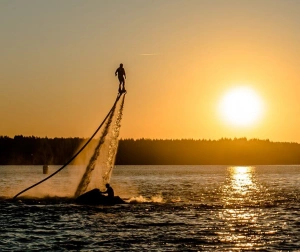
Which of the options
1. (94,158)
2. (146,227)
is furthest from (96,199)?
(146,227)

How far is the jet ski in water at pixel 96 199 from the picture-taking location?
61031 millimetres

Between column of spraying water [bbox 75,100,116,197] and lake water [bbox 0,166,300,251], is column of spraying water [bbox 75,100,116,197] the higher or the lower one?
the higher one

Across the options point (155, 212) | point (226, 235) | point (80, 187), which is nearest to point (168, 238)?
point (226, 235)

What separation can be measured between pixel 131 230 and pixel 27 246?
9.12m

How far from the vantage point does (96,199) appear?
6106 cm

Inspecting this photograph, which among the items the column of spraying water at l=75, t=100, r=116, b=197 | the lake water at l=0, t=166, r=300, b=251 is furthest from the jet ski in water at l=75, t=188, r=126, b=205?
the column of spraying water at l=75, t=100, r=116, b=197

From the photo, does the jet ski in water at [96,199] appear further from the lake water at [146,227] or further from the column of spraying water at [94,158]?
the column of spraying water at [94,158]

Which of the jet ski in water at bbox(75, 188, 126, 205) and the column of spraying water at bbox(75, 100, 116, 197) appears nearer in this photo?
the column of spraying water at bbox(75, 100, 116, 197)

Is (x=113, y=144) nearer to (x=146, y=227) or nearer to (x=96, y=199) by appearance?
(x=96, y=199)

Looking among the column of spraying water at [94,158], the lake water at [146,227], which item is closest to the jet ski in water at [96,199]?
the lake water at [146,227]

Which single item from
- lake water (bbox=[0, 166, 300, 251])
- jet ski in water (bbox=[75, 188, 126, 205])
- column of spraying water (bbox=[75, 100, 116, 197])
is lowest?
lake water (bbox=[0, 166, 300, 251])

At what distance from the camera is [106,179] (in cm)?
6406

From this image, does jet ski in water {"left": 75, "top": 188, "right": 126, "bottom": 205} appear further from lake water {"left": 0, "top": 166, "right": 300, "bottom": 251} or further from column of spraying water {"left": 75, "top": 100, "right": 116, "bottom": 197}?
column of spraying water {"left": 75, "top": 100, "right": 116, "bottom": 197}

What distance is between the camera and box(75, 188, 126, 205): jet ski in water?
6103 centimetres
